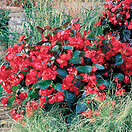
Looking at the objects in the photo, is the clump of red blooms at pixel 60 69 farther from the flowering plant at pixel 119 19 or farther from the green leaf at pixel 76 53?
the flowering plant at pixel 119 19

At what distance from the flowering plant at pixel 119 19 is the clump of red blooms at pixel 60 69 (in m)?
0.77

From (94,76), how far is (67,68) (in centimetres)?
29

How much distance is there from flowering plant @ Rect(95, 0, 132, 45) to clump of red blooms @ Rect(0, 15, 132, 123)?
2.53 ft

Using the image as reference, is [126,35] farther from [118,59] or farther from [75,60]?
[75,60]

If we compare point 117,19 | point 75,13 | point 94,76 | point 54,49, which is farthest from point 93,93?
point 75,13

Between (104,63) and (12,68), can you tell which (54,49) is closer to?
(12,68)

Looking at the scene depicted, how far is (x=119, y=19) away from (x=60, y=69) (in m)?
1.38

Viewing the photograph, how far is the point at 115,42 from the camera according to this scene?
1802mm

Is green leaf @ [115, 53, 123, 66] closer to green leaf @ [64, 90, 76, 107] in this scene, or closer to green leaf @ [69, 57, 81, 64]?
green leaf @ [69, 57, 81, 64]

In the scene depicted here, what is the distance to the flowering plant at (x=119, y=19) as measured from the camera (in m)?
2.59

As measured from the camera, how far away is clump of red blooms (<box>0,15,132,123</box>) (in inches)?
65.4

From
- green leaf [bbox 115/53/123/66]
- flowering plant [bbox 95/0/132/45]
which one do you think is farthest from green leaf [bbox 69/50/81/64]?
flowering plant [bbox 95/0/132/45]

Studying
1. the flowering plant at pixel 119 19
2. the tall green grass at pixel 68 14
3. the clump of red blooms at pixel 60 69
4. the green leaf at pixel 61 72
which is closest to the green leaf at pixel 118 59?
the clump of red blooms at pixel 60 69

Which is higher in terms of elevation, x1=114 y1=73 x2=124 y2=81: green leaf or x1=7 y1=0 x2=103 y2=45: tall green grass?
x1=7 y1=0 x2=103 y2=45: tall green grass
